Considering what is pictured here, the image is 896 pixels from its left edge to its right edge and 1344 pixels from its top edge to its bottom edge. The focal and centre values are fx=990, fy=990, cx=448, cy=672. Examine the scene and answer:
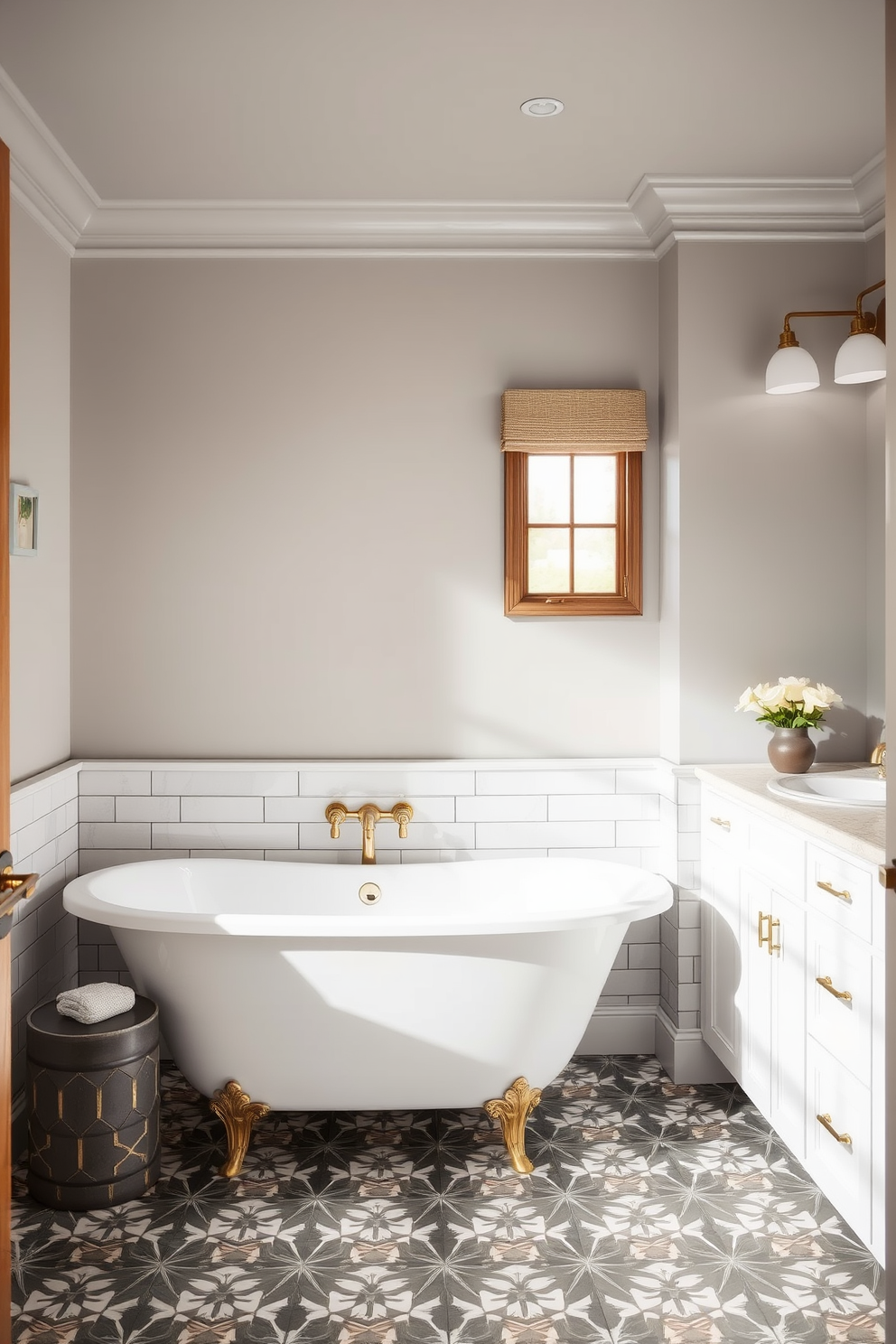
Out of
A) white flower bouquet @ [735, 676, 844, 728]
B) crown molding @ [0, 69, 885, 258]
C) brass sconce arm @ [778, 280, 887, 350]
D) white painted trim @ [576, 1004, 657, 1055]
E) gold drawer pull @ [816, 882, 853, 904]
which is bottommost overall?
white painted trim @ [576, 1004, 657, 1055]

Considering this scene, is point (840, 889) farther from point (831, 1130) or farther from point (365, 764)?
point (365, 764)

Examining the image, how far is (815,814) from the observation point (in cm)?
247

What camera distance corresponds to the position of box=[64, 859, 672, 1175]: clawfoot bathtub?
2.62 meters

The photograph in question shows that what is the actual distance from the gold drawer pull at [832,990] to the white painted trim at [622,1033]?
4.09 feet

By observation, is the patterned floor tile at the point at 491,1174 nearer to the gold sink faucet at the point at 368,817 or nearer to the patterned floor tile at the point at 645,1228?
the patterned floor tile at the point at 645,1228

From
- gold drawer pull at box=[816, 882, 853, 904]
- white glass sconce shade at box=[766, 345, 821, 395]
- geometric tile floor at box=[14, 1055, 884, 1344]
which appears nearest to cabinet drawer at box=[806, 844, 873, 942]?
gold drawer pull at box=[816, 882, 853, 904]

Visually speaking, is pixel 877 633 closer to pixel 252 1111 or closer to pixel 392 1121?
pixel 392 1121

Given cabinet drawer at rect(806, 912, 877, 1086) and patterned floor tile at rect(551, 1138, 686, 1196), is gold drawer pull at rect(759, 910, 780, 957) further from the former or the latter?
patterned floor tile at rect(551, 1138, 686, 1196)

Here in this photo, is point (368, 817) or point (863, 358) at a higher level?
point (863, 358)

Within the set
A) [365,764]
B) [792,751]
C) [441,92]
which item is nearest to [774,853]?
[792,751]

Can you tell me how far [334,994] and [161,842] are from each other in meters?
1.14

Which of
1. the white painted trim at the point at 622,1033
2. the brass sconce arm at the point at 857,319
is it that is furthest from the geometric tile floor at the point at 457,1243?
the brass sconce arm at the point at 857,319

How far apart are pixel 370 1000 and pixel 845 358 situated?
2.34m

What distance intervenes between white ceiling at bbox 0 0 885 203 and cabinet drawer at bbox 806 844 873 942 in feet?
6.50
